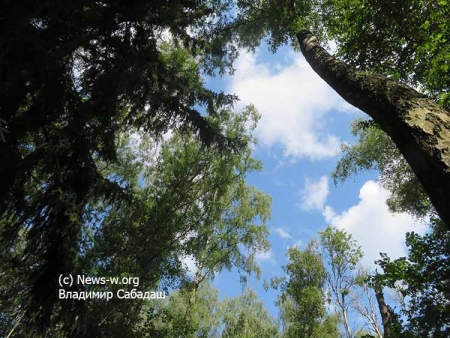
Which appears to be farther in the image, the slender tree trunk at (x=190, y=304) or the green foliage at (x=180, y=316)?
the slender tree trunk at (x=190, y=304)

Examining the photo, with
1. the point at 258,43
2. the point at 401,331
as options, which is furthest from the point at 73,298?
the point at 258,43

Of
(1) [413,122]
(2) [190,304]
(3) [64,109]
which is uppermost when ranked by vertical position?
(3) [64,109]

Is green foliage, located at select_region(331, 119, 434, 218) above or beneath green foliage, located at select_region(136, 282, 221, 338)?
above

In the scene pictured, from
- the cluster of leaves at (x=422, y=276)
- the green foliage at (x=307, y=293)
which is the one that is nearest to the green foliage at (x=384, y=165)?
the green foliage at (x=307, y=293)

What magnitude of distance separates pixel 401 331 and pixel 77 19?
827cm

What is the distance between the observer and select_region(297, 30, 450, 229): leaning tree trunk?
2.01m

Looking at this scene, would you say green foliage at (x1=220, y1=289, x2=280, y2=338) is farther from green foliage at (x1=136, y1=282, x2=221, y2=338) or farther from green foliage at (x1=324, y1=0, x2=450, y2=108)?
green foliage at (x1=324, y1=0, x2=450, y2=108)

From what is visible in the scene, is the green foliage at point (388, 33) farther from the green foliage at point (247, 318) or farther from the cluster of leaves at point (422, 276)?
the green foliage at point (247, 318)

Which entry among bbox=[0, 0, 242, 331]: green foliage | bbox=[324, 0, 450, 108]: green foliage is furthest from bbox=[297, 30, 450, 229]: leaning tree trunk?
bbox=[0, 0, 242, 331]: green foliage

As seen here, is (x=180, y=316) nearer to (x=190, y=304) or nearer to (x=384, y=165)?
(x=190, y=304)

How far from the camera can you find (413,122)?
2.38 meters

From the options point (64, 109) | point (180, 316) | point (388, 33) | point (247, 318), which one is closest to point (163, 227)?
point (180, 316)

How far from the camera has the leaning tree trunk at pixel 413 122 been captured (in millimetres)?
2014

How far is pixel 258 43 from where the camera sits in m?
11.7
